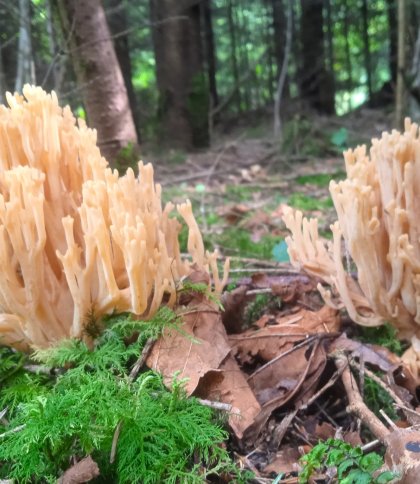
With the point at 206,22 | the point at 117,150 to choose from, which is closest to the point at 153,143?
the point at 117,150

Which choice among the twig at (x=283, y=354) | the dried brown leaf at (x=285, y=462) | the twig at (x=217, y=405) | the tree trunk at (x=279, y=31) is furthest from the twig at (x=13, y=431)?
the tree trunk at (x=279, y=31)

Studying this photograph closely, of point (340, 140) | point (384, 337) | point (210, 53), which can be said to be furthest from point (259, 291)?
point (210, 53)

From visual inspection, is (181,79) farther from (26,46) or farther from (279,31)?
(279,31)

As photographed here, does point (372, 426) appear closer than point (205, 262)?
Yes

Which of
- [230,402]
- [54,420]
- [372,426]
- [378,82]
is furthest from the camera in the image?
[378,82]

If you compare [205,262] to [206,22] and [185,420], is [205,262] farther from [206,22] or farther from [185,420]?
[206,22]

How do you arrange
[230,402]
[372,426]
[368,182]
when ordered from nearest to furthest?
1. [372,426]
2. [230,402]
3. [368,182]

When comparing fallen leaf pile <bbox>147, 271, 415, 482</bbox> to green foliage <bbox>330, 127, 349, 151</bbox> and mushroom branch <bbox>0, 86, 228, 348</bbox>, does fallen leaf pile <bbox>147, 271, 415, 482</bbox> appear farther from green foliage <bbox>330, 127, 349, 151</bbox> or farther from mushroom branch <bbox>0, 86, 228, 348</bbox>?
green foliage <bbox>330, 127, 349, 151</bbox>
